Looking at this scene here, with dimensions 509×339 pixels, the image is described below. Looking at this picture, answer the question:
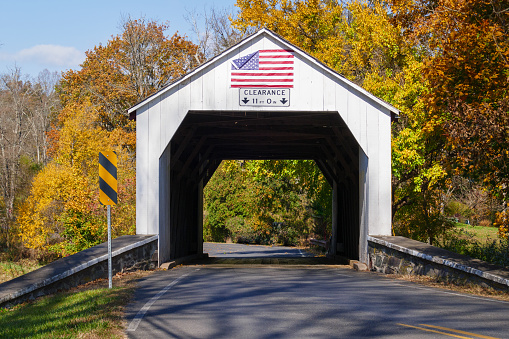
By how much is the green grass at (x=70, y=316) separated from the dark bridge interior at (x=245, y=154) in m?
5.72

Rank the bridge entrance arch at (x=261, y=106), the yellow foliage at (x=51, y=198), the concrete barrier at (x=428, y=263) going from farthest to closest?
1. the yellow foliage at (x=51, y=198)
2. the bridge entrance arch at (x=261, y=106)
3. the concrete barrier at (x=428, y=263)

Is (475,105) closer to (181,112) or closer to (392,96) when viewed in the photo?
(181,112)

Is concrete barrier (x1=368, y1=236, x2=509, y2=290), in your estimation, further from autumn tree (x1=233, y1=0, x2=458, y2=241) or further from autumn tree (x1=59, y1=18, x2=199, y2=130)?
autumn tree (x1=59, y1=18, x2=199, y2=130)

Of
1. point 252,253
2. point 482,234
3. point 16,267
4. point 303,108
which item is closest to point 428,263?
point 303,108

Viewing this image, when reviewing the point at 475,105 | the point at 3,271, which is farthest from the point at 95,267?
the point at 3,271

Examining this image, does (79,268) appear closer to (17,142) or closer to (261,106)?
(261,106)

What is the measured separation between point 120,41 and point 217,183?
12.0m

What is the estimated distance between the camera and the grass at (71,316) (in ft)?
18.9

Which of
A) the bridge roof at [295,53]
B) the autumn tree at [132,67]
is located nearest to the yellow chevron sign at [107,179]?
the bridge roof at [295,53]

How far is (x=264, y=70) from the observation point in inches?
551

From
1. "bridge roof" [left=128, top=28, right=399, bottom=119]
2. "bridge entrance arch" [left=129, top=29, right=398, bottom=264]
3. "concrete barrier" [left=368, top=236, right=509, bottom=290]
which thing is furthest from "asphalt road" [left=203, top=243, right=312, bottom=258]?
"concrete barrier" [left=368, top=236, right=509, bottom=290]

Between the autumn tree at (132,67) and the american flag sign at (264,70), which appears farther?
the autumn tree at (132,67)

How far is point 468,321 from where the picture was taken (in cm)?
623

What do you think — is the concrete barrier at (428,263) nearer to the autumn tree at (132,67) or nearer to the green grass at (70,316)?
the green grass at (70,316)
